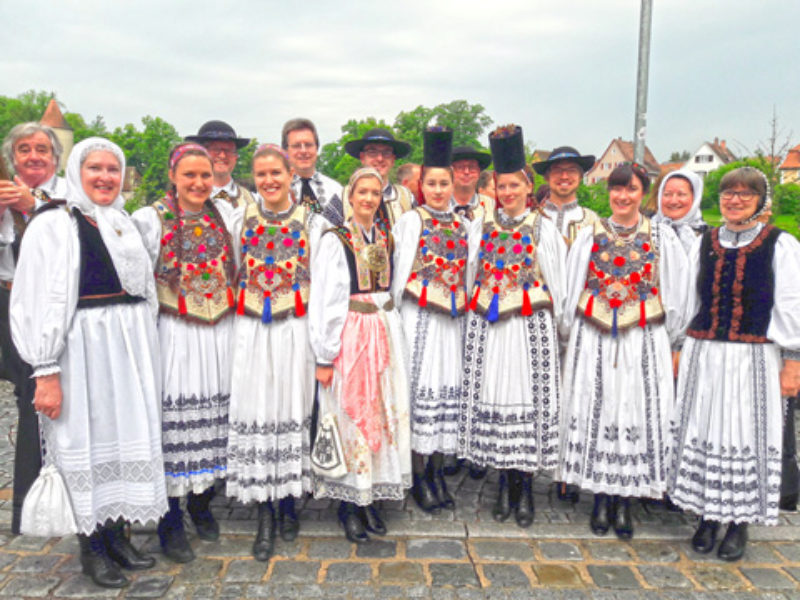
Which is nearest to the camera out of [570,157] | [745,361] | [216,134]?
[745,361]

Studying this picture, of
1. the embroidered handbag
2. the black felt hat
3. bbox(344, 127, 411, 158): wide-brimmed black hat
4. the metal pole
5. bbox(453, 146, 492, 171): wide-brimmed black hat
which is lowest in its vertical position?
the embroidered handbag

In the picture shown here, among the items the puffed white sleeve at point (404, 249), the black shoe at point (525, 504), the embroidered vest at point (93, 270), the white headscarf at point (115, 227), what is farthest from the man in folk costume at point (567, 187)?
the embroidered vest at point (93, 270)

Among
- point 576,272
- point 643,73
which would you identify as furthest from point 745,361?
point 643,73

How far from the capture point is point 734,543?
3.54 meters

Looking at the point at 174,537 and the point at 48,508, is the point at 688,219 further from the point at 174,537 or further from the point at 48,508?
the point at 48,508

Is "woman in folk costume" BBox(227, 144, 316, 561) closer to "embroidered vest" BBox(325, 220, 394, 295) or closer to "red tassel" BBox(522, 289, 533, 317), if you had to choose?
"embroidered vest" BBox(325, 220, 394, 295)

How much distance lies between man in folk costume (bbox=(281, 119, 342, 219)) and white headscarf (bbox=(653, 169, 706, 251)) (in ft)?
7.88

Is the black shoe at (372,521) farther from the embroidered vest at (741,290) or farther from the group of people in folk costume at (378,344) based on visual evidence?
the embroidered vest at (741,290)

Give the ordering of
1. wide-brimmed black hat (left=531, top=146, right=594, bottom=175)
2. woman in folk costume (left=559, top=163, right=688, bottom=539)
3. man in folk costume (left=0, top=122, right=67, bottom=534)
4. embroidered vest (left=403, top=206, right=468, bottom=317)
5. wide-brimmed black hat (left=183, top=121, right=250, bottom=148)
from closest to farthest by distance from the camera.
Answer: man in folk costume (left=0, top=122, right=67, bottom=534) → woman in folk costume (left=559, top=163, right=688, bottom=539) → embroidered vest (left=403, top=206, right=468, bottom=317) → wide-brimmed black hat (left=531, top=146, right=594, bottom=175) → wide-brimmed black hat (left=183, top=121, right=250, bottom=148)

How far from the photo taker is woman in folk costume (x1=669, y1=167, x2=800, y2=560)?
3.42 meters

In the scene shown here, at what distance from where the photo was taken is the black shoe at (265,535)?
11.4 ft

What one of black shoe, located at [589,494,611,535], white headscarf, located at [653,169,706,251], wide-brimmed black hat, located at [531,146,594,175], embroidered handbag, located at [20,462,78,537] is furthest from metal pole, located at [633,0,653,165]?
embroidered handbag, located at [20,462,78,537]

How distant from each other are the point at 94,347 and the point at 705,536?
3687 millimetres

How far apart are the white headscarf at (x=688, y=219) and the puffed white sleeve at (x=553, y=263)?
30.1 inches
